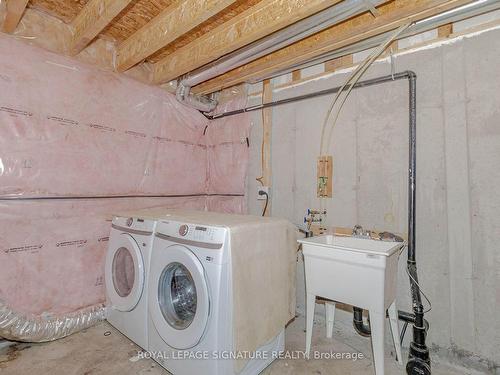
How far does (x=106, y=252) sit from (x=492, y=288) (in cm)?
A: 296

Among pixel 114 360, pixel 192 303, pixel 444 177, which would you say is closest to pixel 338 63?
pixel 444 177

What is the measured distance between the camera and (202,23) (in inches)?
82.3

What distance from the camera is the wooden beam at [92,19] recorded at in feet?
5.49

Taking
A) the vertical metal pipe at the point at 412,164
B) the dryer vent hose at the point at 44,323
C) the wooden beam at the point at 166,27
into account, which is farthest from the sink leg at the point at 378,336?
the dryer vent hose at the point at 44,323

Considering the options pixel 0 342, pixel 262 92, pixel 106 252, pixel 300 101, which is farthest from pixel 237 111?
pixel 0 342

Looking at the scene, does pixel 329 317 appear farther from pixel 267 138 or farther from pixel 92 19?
pixel 92 19

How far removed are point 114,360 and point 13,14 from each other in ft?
8.06

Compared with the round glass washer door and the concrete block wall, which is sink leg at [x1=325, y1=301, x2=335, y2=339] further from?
the round glass washer door

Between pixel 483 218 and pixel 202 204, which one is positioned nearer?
pixel 483 218

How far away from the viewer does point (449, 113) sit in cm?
183

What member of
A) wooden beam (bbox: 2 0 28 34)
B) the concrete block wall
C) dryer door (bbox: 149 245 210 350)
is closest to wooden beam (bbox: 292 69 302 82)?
the concrete block wall

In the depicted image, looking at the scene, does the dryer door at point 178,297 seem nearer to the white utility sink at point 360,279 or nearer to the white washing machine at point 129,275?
the white washing machine at point 129,275

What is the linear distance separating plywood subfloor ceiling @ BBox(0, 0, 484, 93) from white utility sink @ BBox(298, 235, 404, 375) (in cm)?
148

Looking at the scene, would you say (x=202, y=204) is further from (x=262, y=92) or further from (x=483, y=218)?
(x=483, y=218)
